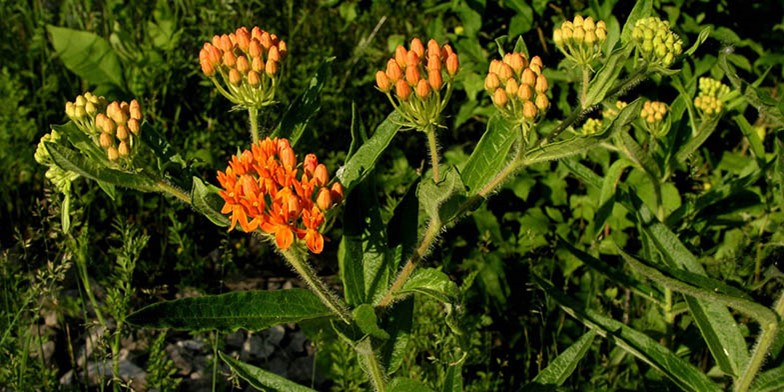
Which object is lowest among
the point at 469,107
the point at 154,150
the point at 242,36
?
the point at 469,107

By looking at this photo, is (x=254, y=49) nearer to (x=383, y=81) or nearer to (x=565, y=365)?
(x=383, y=81)

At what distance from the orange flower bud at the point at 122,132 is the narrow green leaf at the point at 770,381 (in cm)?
191

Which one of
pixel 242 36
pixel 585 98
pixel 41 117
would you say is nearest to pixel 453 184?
pixel 585 98

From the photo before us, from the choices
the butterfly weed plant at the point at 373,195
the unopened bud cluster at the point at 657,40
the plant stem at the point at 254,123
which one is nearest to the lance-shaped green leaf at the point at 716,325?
the butterfly weed plant at the point at 373,195

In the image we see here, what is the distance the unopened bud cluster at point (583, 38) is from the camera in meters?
2.20

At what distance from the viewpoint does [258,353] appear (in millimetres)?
3850

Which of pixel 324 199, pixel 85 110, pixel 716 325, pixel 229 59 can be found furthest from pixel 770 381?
pixel 85 110

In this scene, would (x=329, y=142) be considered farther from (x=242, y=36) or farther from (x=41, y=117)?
(x=242, y=36)

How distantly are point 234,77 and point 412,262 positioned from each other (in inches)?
26.9

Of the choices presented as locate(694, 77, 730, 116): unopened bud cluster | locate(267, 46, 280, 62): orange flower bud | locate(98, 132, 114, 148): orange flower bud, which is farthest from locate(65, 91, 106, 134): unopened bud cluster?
locate(694, 77, 730, 116): unopened bud cluster

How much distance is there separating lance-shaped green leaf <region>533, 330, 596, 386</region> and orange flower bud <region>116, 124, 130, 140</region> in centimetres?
130

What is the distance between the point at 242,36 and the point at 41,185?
8.05ft

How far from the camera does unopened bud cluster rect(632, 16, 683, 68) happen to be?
2158 millimetres

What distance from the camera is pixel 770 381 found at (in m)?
2.38
